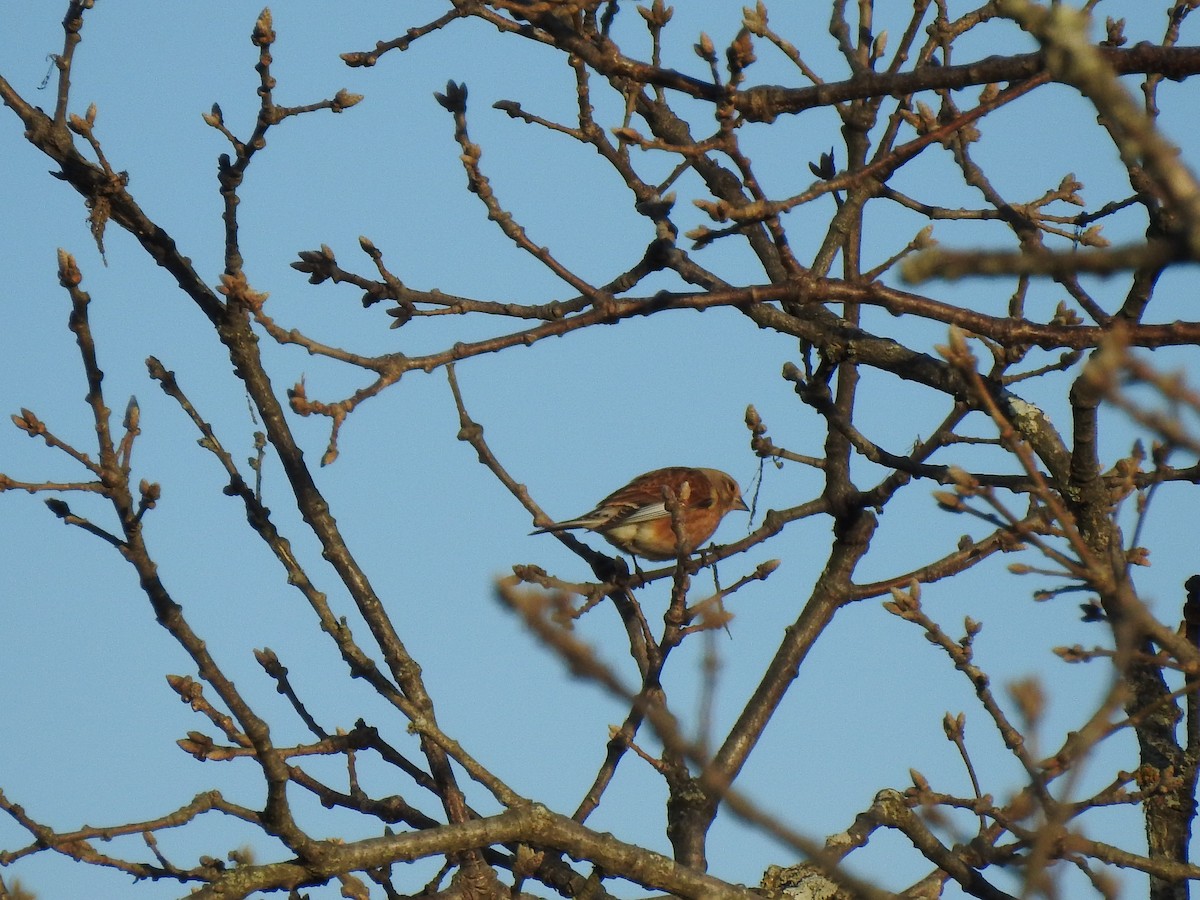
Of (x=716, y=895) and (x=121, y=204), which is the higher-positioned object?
(x=121, y=204)

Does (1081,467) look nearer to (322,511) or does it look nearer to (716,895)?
(716,895)

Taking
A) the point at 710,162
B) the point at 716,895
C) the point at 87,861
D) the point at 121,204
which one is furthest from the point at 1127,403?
→ the point at 710,162

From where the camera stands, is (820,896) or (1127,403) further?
(820,896)

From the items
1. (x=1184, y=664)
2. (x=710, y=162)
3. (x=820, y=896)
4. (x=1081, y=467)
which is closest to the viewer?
(x=1184, y=664)

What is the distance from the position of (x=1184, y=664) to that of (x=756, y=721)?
2841 millimetres

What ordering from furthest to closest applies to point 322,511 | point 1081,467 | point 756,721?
point 756,721
point 322,511
point 1081,467

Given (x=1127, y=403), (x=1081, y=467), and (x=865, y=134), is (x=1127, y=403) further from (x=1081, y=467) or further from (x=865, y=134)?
(x=865, y=134)

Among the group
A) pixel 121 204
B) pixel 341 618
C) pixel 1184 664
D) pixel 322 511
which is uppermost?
pixel 121 204

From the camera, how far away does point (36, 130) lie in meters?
4.43

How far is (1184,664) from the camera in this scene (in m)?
2.79

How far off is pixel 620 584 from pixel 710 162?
78.0 inches

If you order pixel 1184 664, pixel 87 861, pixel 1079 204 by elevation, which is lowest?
pixel 87 861

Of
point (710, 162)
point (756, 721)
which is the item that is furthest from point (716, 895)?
point (710, 162)

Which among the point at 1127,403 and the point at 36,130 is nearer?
the point at 1127,403
